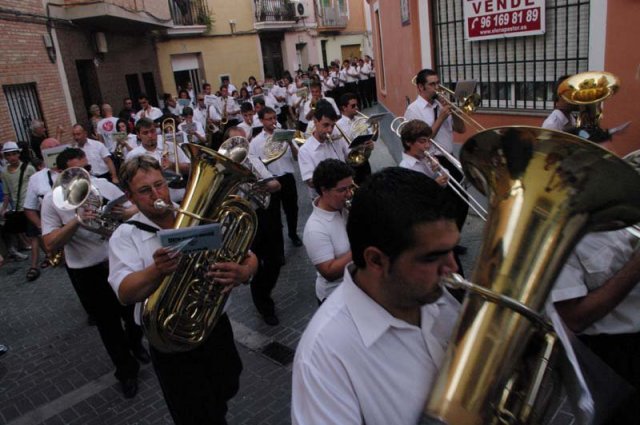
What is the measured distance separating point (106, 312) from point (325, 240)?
1.99 metres

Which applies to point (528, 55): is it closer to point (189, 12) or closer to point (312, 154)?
point (312, 154)

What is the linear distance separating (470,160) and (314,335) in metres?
0.84

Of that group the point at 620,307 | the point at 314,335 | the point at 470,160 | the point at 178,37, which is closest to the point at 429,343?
the point at 314,335

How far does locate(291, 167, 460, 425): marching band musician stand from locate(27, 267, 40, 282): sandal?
6357 millimetres

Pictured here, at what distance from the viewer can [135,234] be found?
261 cm

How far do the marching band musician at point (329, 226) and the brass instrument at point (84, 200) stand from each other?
1.51 m

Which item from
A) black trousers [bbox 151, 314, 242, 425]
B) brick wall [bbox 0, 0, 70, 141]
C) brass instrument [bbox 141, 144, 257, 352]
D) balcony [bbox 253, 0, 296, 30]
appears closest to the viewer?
brass instrument [bbox 141, 144, 257, 352]

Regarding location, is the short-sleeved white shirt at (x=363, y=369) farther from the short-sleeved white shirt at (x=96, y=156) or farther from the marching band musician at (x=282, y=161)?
the short-sleeved white shirt at (x=96, y=156)

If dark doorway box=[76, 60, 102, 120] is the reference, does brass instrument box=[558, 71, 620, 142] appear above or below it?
below

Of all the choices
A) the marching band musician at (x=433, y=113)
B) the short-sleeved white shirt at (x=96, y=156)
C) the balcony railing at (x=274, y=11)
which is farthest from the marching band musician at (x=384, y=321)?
the balcony railing at (x=274, y=11)

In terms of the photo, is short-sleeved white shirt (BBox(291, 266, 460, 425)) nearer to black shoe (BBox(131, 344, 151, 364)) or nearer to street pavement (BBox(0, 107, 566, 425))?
street pavement (BBox(0, 107, 566, 425))

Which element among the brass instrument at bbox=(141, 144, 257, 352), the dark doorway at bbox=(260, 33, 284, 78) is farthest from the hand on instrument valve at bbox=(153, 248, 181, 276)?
the dark doorway at bbox=(260, 33, 284, 78)

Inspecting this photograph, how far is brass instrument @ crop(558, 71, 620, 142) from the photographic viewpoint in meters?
4.05

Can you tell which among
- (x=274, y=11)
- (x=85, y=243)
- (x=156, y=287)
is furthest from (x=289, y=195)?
(x=274, y=11)
